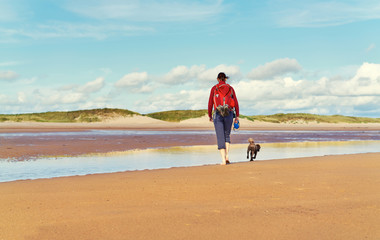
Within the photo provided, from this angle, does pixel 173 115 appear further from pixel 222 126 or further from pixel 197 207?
pixel 197 207

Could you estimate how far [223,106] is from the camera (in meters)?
9.44

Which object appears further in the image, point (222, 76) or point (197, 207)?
point (222, 76)

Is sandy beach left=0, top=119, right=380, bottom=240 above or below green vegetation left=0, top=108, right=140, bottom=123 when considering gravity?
below

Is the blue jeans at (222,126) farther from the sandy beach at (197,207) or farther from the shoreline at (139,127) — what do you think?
the shoreline at (139,127)

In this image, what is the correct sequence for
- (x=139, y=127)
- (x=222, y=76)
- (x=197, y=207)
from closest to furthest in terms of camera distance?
(x=197, y=207)
(x=222, y=76)
(x=139, y=127)

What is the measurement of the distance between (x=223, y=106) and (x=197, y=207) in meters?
4.96

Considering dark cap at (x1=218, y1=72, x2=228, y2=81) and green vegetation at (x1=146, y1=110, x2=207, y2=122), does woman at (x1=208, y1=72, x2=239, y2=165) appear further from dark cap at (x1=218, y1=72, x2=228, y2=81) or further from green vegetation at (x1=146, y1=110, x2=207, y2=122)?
green vegetation at (x1=146, y1=110, x2=207, y2=122)

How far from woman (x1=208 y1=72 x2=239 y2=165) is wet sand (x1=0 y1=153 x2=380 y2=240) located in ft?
7.29

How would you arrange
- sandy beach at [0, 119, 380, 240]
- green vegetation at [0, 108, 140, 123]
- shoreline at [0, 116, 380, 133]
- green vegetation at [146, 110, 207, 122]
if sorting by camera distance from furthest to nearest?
green vegetation at [146, 110, 207, 122] → green vegetation at [0, 108, 140, 123] → shoreline at [0, 116, 380, 133] → sandy beach at [0, 119, 380, 240]

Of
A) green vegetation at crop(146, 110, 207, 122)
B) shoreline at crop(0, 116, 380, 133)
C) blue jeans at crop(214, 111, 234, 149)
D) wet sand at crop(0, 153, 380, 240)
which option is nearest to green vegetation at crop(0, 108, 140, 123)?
shoreline at crop(0, 116, 380, 133)

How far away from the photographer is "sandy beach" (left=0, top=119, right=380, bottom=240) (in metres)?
3.83

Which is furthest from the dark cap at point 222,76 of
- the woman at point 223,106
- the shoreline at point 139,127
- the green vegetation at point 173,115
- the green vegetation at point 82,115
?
the green vegetation at point 173,115

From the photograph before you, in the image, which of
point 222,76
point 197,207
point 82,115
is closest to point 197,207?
point 197,207

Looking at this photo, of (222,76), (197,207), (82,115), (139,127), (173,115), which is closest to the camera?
(197,207)
